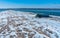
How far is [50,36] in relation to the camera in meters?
2.69

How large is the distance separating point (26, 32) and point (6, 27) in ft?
1.97

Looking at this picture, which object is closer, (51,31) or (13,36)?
(13,36)

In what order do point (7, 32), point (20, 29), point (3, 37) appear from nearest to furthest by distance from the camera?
point (3, 37) → point (7, 32) → point (20, 29)

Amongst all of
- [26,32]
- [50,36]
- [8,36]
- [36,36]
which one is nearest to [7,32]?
[8,36]

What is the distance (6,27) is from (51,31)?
107 centimetres

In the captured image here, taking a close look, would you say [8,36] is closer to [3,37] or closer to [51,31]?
[3,37]

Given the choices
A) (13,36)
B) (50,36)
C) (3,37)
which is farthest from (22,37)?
(50,36)

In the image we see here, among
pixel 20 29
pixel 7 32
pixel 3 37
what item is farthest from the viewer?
pixel 20 29

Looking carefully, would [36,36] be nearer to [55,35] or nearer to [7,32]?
[55,35]

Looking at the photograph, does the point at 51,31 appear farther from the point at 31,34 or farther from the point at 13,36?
the point at 13,36

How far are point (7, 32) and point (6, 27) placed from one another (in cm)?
37

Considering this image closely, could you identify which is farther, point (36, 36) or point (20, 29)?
point (20, 29)

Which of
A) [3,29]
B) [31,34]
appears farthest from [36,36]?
[3,29]

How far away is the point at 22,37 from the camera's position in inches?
106
